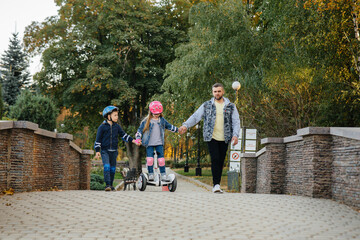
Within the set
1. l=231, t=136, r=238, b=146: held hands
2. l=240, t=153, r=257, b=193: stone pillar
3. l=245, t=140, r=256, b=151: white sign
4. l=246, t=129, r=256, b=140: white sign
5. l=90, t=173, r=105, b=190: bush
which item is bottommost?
l=90, t=173, r=105, b=190: bush

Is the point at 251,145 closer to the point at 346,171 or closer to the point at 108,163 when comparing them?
the point at 108,163

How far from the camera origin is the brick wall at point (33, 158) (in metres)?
9.05

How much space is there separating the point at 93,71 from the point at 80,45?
9.93 ft

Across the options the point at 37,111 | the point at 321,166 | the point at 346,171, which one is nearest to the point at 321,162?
the point at 321,166

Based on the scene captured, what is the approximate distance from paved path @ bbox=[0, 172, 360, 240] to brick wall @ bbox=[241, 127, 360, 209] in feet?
1.47

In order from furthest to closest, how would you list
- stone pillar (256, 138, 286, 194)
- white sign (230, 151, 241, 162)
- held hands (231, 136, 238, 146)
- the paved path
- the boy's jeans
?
white sign (230, 151, 241, 162)
stone pillar (256, 138, 286, 194)
the boy's jeans
held hands (231, 136, 238, 146)
the paved path

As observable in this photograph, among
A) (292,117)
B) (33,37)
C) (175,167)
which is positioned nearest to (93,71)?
(33,37)

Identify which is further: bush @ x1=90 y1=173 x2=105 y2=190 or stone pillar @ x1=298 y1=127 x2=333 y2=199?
bush @ x1=90 y1=173 x2=105 y2=190

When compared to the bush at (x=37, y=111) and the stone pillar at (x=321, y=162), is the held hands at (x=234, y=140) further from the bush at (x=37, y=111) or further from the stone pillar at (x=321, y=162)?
the bush at (x=37, y=111)

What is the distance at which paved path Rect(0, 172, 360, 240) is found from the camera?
5.29m

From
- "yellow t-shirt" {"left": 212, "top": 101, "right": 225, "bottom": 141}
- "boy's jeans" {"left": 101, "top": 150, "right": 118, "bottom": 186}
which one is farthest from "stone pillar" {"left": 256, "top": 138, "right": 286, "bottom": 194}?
"boy's jeans" {"left": 101, "top": 150, "right": 118, "bottom": 186}

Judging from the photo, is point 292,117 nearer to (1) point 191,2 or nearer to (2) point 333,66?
(2) point 333,66

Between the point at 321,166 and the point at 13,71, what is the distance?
51.3 metres

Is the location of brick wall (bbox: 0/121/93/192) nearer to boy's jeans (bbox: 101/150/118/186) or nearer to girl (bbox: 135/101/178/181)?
boy's jeans (bbox: 101/150/118/186)
